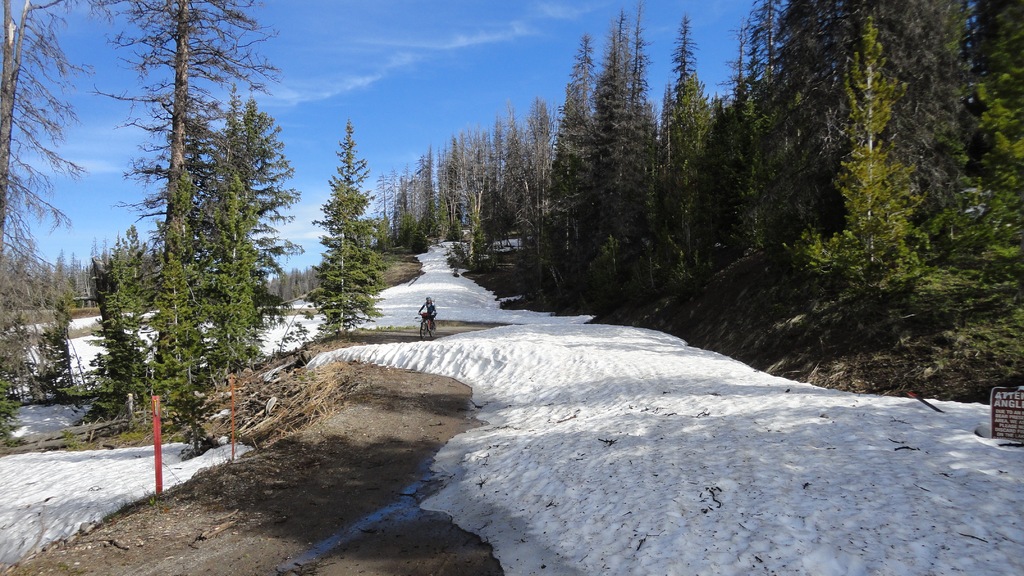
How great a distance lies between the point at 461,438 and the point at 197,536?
4714 millimetres

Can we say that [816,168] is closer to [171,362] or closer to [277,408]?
[277,408]

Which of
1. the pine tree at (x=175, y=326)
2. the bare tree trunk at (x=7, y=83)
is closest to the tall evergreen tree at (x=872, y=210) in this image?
the pine tree at (x=175, y=326)

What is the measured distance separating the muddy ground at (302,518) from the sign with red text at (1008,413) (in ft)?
19.7

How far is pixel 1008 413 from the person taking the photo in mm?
5422

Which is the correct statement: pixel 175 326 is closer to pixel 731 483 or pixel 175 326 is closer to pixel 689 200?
pixel 731 483

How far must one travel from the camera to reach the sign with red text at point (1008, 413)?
5363 mm

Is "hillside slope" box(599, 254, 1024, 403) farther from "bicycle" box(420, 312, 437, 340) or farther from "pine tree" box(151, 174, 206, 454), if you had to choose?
"pine tree" box(151, 174, 206, 454)

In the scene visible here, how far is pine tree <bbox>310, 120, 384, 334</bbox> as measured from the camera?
23.7m

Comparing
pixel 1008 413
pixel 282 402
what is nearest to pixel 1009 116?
pixel 1008 413

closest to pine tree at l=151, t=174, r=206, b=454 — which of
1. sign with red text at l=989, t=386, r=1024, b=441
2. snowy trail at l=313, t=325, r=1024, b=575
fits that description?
snowy trail at l=313, t=325, r=1024, b=575

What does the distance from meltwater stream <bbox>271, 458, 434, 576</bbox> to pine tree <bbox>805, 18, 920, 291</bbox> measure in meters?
10.4

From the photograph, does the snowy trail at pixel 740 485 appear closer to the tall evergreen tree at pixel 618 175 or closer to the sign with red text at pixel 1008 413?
the sign with red text at pixel 1008 413

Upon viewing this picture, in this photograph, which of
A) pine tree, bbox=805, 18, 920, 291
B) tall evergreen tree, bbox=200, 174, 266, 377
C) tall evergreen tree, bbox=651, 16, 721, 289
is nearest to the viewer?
pine tree, bbox=805, 18, 920, 291

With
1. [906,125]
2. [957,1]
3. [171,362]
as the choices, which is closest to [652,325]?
[906,125]
